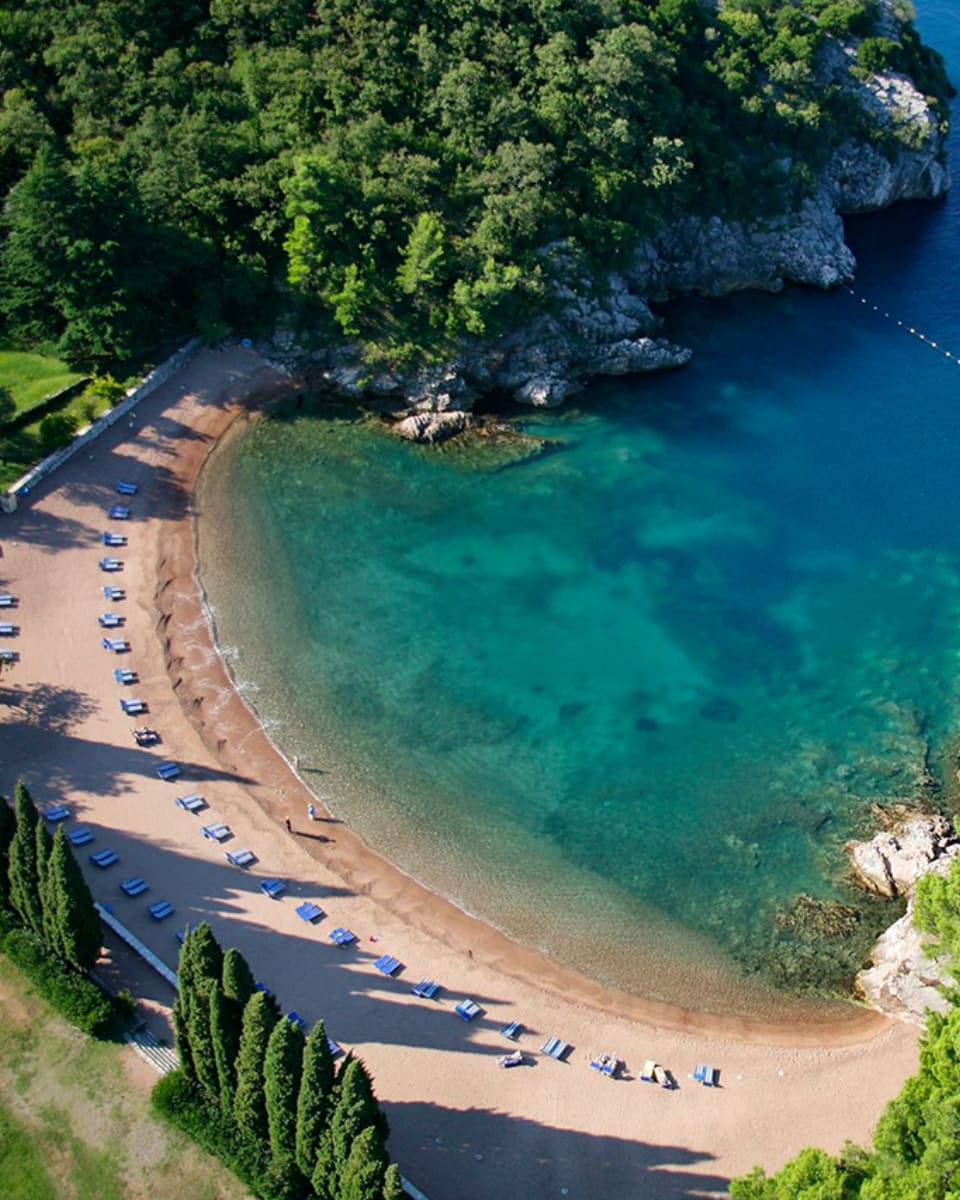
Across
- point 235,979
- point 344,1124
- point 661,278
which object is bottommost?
point 344,1124

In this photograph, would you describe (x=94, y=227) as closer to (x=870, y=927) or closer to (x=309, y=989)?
(x=309, y=989)

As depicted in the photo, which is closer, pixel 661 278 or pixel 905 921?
pixel 905 921

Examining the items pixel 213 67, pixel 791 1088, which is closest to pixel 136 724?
pixel 791 1088

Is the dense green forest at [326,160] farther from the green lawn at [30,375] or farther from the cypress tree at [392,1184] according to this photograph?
the cypress tree at [392,1184]

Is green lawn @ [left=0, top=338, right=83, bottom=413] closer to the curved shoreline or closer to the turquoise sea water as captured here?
the turquoise sea water

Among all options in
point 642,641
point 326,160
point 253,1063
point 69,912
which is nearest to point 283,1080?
point 253,1063

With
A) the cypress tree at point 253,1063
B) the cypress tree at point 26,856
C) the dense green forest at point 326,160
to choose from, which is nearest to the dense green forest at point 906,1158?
the cypress tree at point 253,1063

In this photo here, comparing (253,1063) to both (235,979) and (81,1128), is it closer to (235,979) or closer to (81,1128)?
(235,979)
